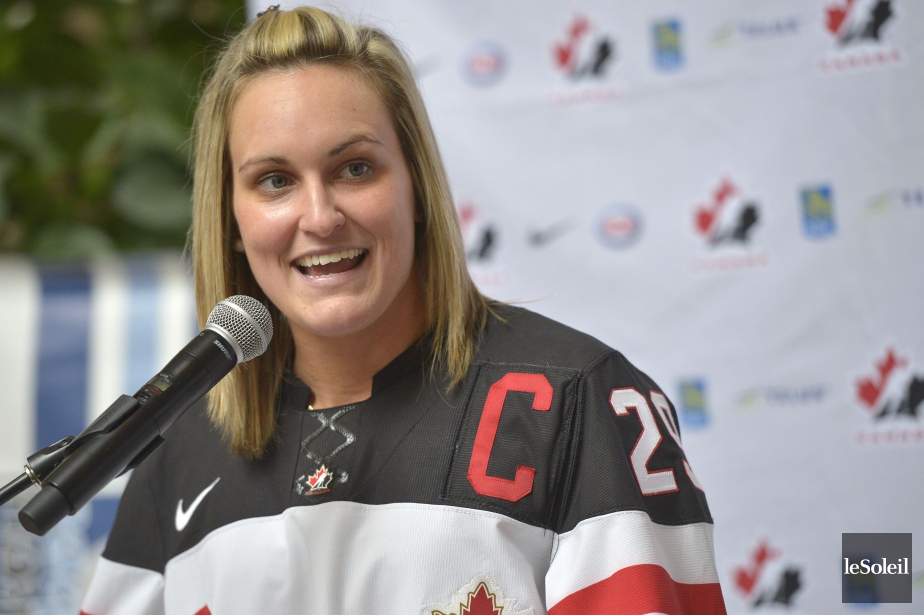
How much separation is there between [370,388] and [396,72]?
0.51 m

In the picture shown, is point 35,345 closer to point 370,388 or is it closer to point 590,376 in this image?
point 370,388

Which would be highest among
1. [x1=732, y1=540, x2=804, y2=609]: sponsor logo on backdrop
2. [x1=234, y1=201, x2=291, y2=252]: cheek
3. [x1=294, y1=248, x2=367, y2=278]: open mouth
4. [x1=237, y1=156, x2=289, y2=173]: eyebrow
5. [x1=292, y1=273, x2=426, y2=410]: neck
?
[x1=237, y1=156, x2=289, y2=173]: eyebrow

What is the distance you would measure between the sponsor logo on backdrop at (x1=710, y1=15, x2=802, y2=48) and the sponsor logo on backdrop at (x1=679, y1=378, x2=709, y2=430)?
3.02 ft

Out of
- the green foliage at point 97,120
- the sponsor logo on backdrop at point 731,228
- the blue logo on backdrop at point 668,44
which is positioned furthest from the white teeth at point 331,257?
the green foliage at point 97,120

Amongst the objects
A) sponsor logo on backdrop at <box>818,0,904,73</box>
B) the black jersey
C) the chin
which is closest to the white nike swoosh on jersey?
the black jersey

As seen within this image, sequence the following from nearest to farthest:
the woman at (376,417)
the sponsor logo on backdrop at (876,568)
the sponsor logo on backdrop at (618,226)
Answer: the woman at (376,417), the sponsor logo on backdrop at (876,568), the sponsor logo on backdrop at (618,226)

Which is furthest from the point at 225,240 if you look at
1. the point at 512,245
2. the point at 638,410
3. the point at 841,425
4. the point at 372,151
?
the point at 841,425

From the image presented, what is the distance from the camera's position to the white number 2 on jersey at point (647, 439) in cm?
116

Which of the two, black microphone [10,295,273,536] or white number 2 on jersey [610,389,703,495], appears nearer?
black microphone [10,295,273,536]

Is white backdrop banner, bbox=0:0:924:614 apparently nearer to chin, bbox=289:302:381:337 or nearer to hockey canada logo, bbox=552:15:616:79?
hockey canada logo, bbox=552:15:616:79

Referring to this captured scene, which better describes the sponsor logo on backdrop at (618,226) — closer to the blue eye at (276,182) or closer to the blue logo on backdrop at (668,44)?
the blue logo on backdrop at (668,44)

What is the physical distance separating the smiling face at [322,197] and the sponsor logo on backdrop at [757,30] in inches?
53.3

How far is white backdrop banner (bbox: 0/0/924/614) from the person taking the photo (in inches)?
84.8

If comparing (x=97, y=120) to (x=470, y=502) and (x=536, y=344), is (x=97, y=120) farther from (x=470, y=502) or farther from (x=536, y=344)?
(x=470, y=502)
